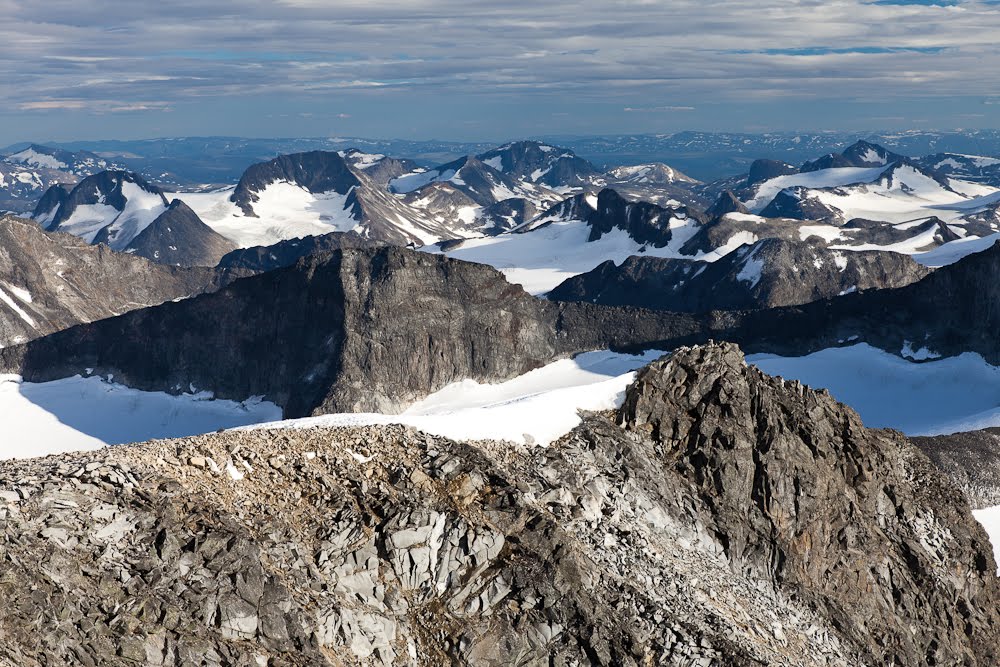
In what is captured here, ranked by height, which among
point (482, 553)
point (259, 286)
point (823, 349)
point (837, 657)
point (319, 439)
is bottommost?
point (823, 349)

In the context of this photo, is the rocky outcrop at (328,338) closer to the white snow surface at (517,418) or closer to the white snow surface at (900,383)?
the white snow surface at (900,383)

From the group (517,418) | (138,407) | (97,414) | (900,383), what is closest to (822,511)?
(517,418)

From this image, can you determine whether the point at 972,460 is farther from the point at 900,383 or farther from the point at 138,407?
the point at 138,407

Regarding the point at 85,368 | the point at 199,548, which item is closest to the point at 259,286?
the point at 85,368

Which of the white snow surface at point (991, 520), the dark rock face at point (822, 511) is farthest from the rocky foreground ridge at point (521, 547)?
the white snow surface at point (991, 520)

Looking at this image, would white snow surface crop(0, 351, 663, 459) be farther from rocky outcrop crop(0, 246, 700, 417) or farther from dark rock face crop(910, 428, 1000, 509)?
dark rock face crop(910, 428, 1000, 509)

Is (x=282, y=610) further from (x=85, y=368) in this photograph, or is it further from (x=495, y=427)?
(x=85, y=368)
